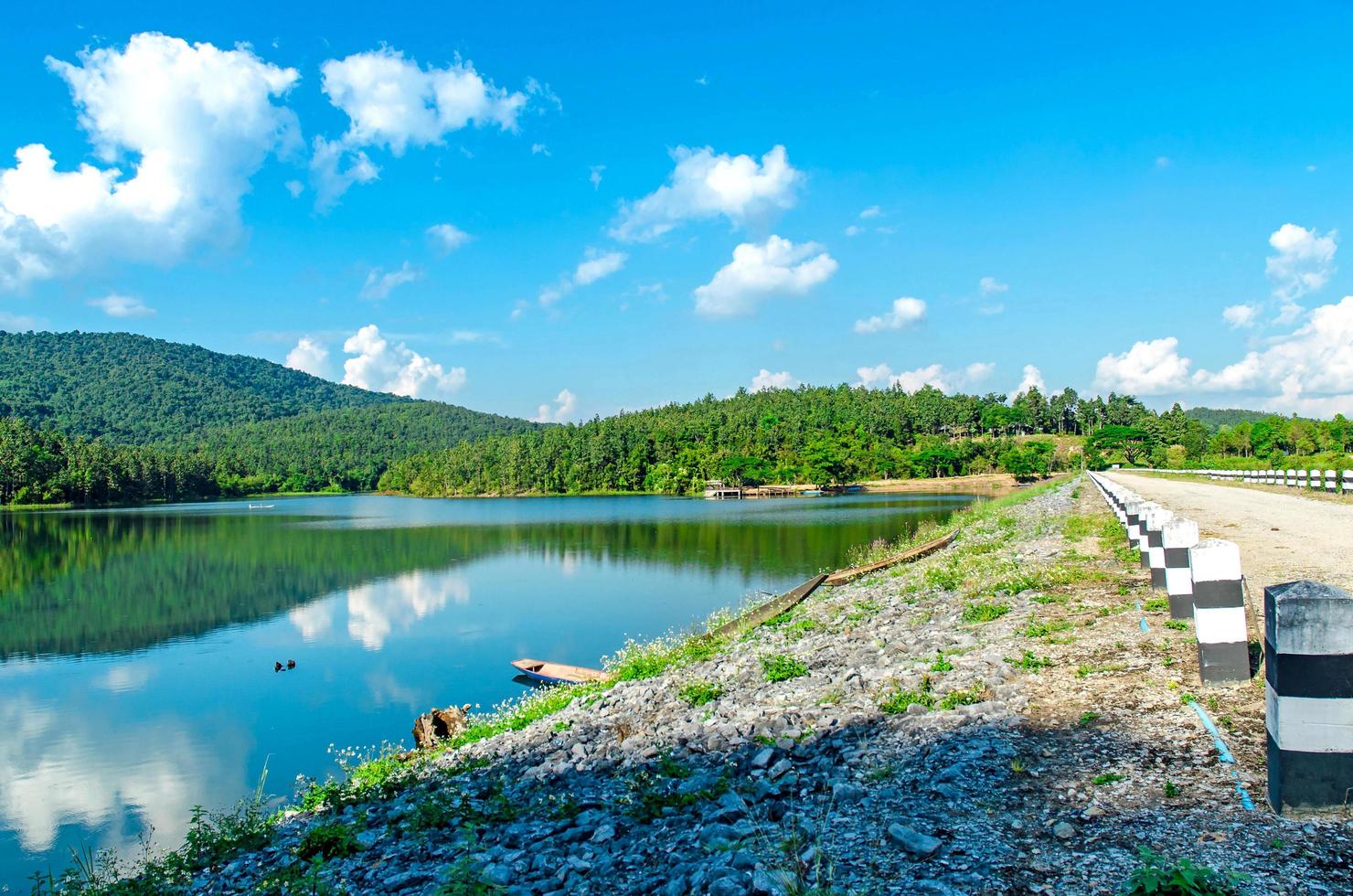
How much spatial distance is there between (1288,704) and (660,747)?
585 cm

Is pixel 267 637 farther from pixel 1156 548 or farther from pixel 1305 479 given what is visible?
pixel 1305 479

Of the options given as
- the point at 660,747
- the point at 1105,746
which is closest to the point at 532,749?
the point at 660,747

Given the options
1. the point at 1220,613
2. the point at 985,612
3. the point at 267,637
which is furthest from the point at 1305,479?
the point at 267,637

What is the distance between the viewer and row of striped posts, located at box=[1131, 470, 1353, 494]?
2770cm

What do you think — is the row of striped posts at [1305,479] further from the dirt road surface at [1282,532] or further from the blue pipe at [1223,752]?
the blue pipe at [1223,752]

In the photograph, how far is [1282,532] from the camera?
15648mm

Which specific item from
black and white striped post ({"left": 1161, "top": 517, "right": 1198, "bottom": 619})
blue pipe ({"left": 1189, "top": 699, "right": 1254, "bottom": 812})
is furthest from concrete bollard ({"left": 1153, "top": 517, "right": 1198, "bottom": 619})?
blue pipe ({"left": 1189, "top": 699, "right": 1254, "bottom": 812})

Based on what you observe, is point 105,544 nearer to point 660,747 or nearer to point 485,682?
point 485,682

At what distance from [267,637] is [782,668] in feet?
75.2

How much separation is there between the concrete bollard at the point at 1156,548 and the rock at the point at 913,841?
7.54m

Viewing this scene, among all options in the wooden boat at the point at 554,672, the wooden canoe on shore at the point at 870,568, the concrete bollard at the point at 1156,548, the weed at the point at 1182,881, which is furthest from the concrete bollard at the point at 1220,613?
the wooden canoe on shore at the point at 870,568

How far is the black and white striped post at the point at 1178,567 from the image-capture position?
27.3 feet

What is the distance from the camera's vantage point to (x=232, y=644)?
1018 inches

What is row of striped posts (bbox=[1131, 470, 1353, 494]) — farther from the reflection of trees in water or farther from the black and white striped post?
the black and white striped post
